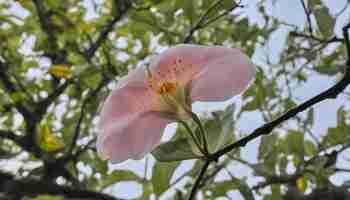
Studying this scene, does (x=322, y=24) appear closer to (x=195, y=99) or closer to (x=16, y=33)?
(x=195, y=99)

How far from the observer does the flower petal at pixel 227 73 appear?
48 centimetres

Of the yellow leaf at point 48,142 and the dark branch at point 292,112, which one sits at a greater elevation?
the dark branch at point 292,112

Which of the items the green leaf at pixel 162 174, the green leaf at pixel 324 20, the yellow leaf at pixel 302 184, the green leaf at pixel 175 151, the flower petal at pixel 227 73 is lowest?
the yellow leaf at pixel 302 184

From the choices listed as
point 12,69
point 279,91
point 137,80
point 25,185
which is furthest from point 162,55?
point 12,69

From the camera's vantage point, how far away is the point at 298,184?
1068mm

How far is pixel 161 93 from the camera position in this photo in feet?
1.70

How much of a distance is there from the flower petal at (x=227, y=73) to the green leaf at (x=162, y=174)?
0.23 m

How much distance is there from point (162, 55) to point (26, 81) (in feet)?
3.98

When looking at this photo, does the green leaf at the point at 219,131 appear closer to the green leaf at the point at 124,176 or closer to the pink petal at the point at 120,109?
the pink petal at the point at 120,109

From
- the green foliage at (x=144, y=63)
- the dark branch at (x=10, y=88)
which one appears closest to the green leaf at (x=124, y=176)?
the green foliage at (x=144, y=63)

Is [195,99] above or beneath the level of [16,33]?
above

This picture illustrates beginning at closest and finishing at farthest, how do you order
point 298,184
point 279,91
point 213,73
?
point 213,73
point 298,184
point 279,91

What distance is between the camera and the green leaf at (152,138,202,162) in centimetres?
53

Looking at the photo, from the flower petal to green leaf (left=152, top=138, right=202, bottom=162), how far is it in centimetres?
6
